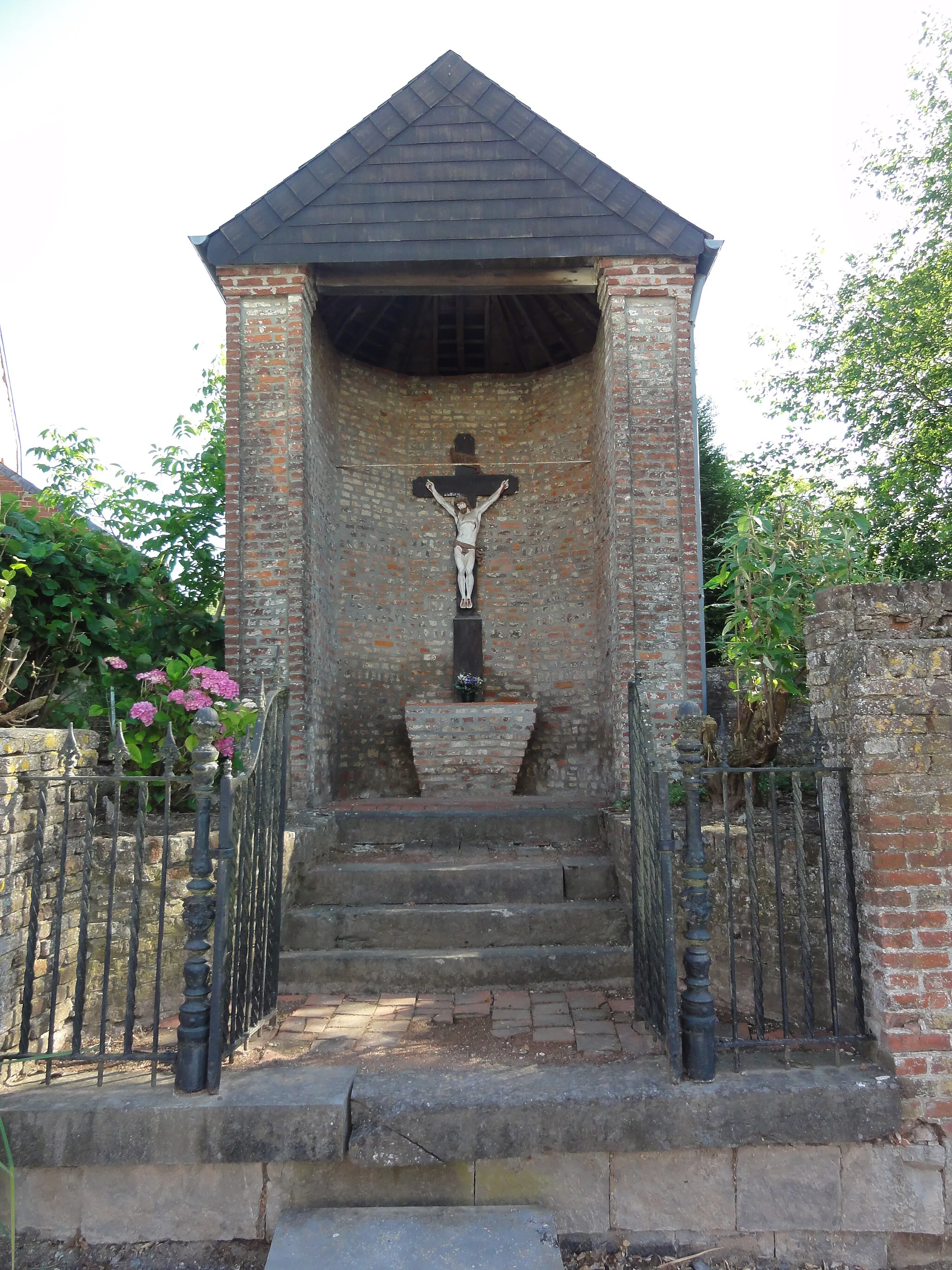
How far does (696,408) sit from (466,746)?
340 centimetres

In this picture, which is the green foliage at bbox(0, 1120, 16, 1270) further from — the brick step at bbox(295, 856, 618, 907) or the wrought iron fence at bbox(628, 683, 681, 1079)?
the wrought iron fence at bbox(628, 683, 681, 1079)

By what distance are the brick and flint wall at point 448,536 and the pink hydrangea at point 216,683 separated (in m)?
0.73

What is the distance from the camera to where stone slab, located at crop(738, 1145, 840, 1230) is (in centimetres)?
298

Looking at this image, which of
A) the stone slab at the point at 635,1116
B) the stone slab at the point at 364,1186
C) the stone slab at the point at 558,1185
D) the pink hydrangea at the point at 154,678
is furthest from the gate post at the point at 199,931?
the pink hydrangea at the point at 154,678

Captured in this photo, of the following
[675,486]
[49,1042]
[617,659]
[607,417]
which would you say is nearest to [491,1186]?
[49,1042]

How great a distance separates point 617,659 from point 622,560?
0.75m

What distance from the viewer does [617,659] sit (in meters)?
6.13

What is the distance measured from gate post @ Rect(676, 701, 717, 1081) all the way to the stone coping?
11 centimetres

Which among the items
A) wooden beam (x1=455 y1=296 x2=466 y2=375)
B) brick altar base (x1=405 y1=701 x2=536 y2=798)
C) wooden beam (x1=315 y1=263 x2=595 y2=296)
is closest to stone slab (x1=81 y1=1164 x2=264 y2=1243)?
brick altar base (x1=405 y1=701 x2=536 y2=798)

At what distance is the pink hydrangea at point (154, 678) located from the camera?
4.94 meters

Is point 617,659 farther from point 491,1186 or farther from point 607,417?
point 491,1186

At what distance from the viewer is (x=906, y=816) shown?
311 cm

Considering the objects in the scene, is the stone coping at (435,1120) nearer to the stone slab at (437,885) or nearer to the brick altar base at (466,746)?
the stone slab at (437,885)

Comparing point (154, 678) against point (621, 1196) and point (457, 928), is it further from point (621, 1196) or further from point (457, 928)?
point (621, 1196)
